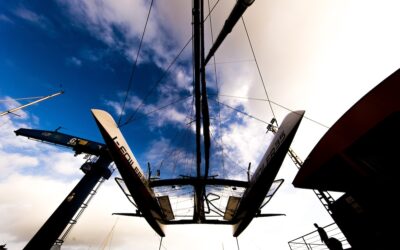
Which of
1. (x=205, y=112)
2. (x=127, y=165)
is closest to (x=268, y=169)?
(x=205, y=112)

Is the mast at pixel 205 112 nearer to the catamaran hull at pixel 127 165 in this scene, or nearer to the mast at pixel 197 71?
the mast at pixel 197 71

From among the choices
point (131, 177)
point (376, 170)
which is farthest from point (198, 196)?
point (376, 170)

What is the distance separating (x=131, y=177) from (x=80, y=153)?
62.1ft

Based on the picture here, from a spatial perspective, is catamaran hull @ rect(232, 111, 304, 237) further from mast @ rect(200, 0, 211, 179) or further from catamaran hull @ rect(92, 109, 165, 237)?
catamaran hull @ rect(92, 109, 165, 237)

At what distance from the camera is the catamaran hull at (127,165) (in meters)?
4.93

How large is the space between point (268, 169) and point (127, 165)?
15.5 feet

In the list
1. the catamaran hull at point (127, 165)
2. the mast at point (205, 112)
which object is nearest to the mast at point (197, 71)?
the mast at point (205, 112)

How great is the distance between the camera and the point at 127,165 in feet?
18.1

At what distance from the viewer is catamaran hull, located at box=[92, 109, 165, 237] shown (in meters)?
4.93

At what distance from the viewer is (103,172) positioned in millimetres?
17297

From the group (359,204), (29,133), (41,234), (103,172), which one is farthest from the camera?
(29,133)

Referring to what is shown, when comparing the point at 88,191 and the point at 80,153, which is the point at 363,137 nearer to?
the point at 88,191

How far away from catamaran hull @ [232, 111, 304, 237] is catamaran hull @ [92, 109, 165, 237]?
4151mm

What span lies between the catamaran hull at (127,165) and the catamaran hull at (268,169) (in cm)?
415
